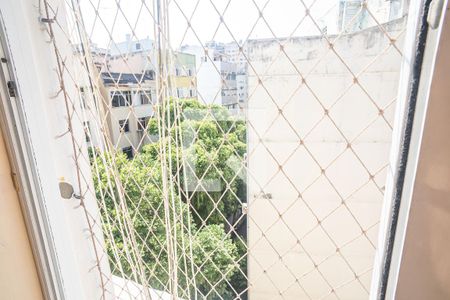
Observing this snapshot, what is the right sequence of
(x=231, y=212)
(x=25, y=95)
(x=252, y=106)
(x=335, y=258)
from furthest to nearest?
(x=231, y=212), (x=335, y=258), (x=252, y=106), (x=25, y=95)

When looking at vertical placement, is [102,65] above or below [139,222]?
above

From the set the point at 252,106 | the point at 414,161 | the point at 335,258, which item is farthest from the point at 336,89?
the point at 414,161

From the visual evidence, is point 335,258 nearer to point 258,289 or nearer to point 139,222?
point 258,289

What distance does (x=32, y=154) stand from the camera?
0.57 metres

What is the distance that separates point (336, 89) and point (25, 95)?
7.85 feet

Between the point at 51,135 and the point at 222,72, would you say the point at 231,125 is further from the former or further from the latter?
the point at 51,135

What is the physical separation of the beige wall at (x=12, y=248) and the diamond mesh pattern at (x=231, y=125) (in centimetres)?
17

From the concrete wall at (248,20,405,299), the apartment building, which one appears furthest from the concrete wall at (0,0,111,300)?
the concrete wall at (248,20,405,299)

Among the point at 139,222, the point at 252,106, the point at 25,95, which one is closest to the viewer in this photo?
the point at 25,95

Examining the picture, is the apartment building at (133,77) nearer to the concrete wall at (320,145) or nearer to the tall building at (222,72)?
the tall building at (222,72)

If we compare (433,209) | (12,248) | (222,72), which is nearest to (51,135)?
(12,248)

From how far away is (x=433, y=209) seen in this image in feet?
1.02

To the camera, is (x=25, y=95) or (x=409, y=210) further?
(x=25, y=95)

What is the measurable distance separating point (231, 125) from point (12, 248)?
76 centimetres
